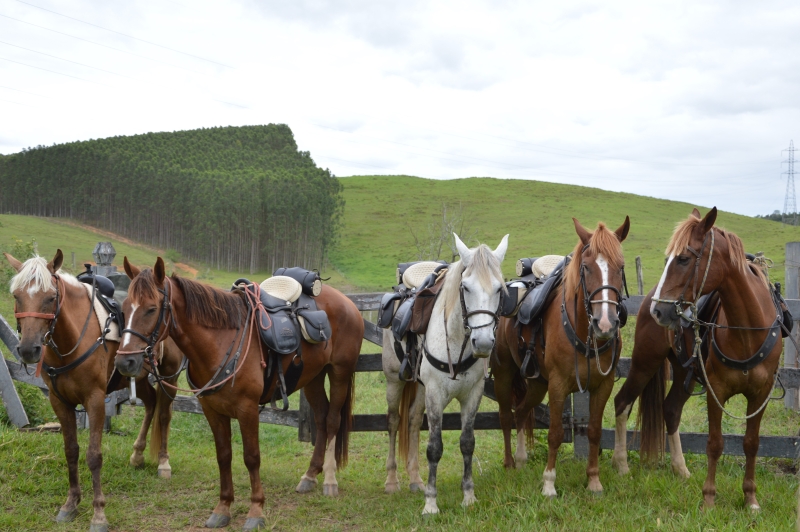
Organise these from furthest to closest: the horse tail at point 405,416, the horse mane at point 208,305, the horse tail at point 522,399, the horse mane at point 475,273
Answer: the horse tail at point 522,399 < the horse tail at point 405,416 < the horse mane at point 208,305 < the horse mane at point 475,273

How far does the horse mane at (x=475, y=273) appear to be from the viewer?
4324mm

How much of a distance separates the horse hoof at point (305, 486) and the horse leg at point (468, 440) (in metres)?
1.73

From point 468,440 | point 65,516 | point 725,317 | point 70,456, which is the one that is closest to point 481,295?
point 468,440

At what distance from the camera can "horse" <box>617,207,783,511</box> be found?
4.11m

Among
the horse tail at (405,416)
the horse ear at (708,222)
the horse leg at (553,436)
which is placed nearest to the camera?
the horse ear at (708,222)

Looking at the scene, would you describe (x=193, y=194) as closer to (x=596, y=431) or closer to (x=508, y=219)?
(x=508, y=219)

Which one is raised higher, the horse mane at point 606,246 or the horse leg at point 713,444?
the horse mane at point 606,246

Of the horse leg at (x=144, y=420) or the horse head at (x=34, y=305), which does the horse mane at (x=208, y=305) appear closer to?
the horse head at (x=34, y=305)

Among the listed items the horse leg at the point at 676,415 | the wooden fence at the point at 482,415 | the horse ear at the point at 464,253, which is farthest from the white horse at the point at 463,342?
the horse leg at the point at 676,415

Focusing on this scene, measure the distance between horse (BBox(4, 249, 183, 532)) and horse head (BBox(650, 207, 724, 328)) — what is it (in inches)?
168

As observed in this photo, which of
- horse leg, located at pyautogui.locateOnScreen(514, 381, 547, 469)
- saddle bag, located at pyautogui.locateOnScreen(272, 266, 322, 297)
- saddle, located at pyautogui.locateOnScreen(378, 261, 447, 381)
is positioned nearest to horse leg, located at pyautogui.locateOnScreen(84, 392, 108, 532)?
saddle bag, located at pyautogui.locateOnScreen(272, 266, 322, 297)

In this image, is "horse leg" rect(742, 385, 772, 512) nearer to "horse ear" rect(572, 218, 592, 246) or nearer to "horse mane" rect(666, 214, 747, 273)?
"horse mane" rect(666, 214, 747, 273)

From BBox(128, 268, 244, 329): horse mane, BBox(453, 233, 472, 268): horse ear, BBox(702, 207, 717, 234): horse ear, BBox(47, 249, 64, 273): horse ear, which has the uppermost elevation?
BBox(702, 207, 717, 234): horse ear

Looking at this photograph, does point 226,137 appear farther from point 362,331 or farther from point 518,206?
point 362,331
